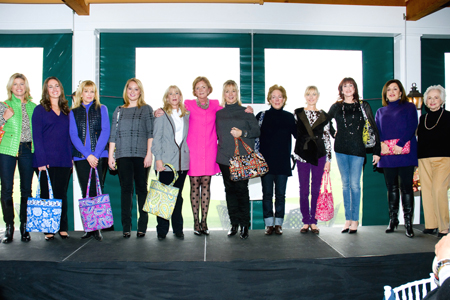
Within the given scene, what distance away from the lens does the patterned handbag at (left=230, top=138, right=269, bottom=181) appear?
112 inches

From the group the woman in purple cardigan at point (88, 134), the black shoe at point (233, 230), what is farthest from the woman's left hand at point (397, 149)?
the woman in purple cardigan at point (88, 134)

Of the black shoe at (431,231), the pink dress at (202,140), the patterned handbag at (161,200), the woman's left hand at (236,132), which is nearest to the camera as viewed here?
the patterned handbag at (161,200)

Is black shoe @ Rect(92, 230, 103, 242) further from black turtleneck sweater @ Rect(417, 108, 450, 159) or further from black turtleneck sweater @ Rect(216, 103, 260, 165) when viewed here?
black turtleneck sweater @ Rect(417, 108, 450, 159)

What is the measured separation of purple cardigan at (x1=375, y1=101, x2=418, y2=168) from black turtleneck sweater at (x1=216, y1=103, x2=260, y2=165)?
1400 millimetres

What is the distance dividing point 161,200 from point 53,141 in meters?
1.18

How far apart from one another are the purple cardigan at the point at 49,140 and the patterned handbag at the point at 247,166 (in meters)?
1.58

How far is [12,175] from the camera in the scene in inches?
120

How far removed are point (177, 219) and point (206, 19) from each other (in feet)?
8.08

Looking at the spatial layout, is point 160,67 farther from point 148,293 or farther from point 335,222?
point 335,222

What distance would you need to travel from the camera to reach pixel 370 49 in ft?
13.9

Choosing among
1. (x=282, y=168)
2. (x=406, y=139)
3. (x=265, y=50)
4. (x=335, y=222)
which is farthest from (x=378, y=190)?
(x=265, y=50)

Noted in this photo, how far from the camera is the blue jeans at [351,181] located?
3.17 metres

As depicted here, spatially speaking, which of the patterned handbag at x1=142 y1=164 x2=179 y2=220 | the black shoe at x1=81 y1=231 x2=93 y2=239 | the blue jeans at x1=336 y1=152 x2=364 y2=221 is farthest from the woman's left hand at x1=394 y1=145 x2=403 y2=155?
the black shoe at x1=81 y1=231 x2=93 y2=239

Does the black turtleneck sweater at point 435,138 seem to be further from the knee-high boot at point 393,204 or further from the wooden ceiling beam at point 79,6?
the wooden ceiling beam at point 79,6
